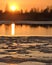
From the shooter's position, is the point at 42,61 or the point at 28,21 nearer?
the point at 42,61

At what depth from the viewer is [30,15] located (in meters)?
10.7

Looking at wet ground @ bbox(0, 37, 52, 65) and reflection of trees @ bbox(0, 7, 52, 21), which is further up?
reflection of trees @ bbox(0, 7, 52, 21)

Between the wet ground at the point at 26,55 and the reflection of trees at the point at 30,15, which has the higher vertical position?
the reflection of trees at the point at 30,15

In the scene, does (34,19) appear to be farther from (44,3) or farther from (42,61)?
(42,61)

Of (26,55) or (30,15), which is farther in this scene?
(30,15)

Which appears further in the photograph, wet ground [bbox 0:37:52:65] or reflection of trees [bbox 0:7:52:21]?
reflection of trees [bbox 0:7:52:21]

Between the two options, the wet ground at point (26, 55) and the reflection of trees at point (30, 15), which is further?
the reflection of trees at point (30, 15)

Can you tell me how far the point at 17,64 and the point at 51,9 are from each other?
8.02 m

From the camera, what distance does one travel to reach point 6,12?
10.8m

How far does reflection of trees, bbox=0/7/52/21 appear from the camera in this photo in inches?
411

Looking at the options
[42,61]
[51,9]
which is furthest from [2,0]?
[42,61]

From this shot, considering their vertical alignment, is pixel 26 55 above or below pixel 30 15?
below

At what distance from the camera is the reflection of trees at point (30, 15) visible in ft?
34.3

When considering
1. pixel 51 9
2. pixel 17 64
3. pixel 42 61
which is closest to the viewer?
pixel 17 64
